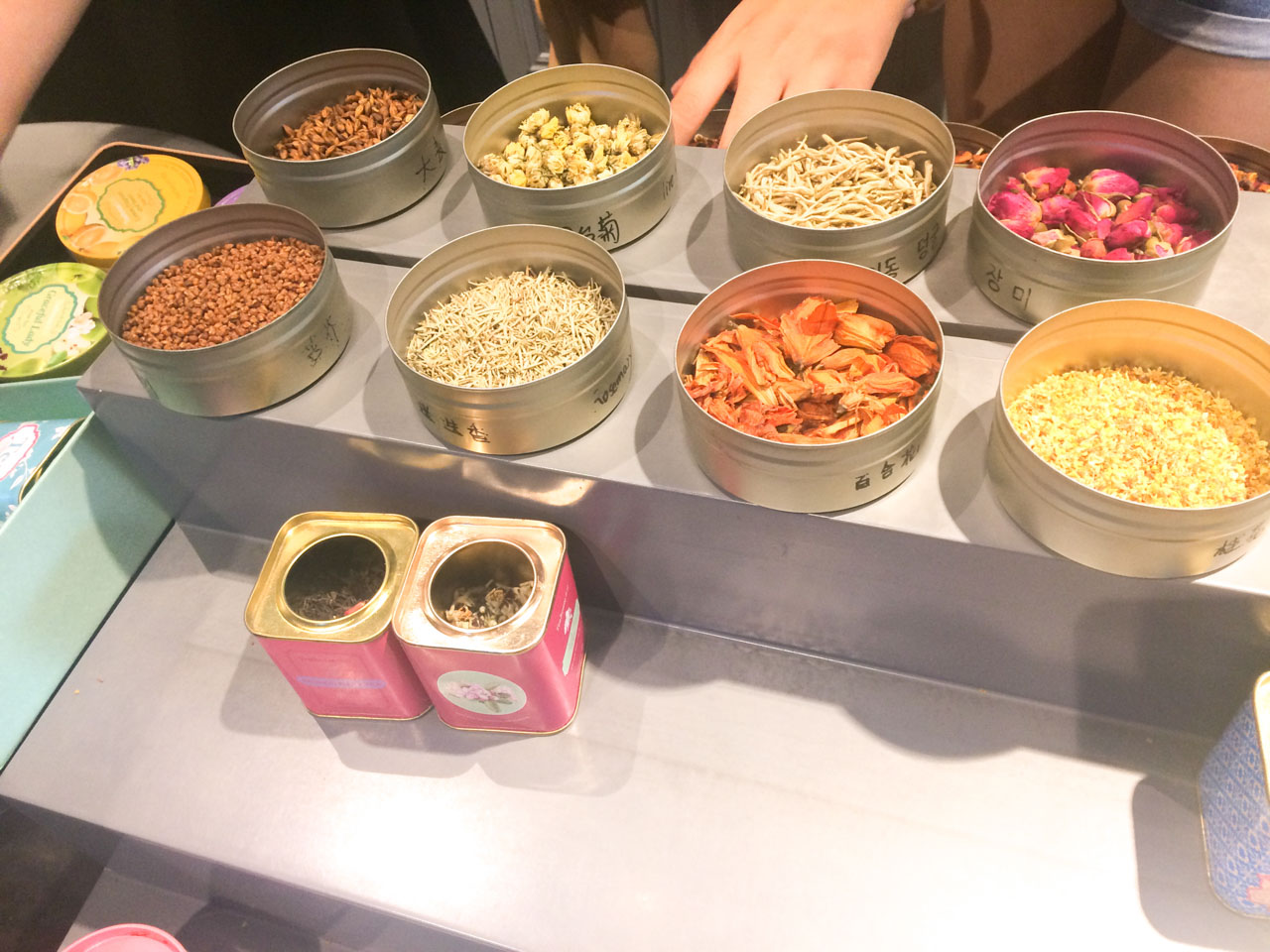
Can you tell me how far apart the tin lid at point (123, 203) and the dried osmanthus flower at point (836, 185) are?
975mm

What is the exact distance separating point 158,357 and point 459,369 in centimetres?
36

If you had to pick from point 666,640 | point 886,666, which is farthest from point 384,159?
point 886,666

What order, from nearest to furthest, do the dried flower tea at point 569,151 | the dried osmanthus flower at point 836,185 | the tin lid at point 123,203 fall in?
1. the dried osmanthus flower at point 836,185
2. the dried flower tea at point 569,151
3. the tin lid at point 123,203

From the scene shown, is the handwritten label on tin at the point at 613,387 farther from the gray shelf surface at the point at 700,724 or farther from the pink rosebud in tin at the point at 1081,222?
the pink rosebud in tin at the point at 1081,222

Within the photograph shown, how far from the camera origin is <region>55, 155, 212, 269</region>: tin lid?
145 centimetres

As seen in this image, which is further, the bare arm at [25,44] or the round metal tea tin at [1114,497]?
the bare arm at [25,44]

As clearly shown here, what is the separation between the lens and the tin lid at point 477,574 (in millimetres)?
984

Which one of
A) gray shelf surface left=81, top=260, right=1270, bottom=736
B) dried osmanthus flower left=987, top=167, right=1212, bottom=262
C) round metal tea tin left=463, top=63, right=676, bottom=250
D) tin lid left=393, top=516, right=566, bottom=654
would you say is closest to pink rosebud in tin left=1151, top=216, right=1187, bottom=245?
dried osmanthus flower left=987, top=167, right=1212, bottom=262

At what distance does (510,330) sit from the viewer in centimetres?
110

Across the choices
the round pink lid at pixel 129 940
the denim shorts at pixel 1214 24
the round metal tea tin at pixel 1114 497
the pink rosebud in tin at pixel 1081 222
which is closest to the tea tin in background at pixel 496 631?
the round pink lid at pixel 129 940

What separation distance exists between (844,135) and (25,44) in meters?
1.12

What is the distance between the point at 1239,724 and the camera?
0.88 m

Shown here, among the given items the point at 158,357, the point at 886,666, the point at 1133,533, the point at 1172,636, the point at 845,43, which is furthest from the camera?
the point at 845,43

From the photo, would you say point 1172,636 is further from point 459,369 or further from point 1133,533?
point 459,369
